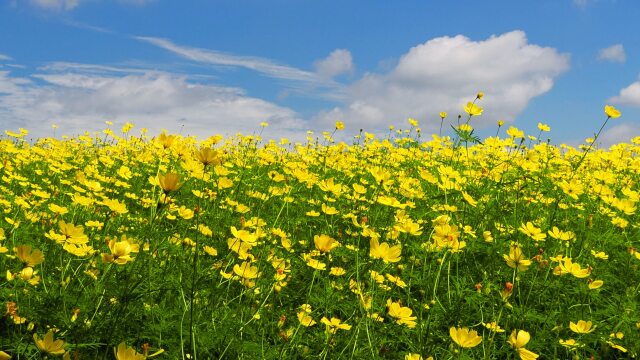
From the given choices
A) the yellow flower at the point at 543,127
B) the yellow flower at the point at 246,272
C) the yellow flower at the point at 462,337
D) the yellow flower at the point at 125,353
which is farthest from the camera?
the yellow flower at the point at 543,127

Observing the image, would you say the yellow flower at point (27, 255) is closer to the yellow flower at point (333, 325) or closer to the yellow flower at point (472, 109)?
the yellow flower at point (333, 325)

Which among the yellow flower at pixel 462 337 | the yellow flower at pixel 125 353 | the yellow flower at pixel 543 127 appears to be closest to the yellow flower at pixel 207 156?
the yellow flower at pixel 125 353

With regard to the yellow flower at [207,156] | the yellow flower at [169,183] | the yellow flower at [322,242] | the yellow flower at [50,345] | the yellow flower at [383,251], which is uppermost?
the yellow flower at [207,156]

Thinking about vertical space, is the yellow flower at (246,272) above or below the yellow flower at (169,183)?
below

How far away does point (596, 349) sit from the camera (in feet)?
7.97

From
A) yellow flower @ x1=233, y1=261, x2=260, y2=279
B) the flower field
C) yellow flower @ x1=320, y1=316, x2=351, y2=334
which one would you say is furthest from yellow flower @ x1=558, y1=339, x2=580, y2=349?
yellow flower @ x1=233, y1=261, x2=260, y2=279

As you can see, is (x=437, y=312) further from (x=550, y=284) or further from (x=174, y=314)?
(x=174, y=314)

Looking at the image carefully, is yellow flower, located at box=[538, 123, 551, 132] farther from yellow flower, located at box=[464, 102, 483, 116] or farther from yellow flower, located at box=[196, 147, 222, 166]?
yellow flower, located at box=[196, 147, 222, 166]

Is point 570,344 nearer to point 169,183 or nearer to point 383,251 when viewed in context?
point 383,251

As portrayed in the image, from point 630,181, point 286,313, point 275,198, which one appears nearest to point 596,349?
point 286,313

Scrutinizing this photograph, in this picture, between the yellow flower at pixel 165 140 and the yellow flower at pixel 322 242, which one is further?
the yellow flower at pixel 165 140

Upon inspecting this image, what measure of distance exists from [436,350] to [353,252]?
995 millimetres

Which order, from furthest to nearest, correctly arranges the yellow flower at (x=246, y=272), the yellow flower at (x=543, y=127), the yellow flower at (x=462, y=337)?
the yellow flower at (x=543, y=127) < the yellow flower at (x=246, y=272) < the yellow flower at (x=462, y=337)

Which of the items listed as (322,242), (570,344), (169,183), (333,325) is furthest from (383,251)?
(570,344)
